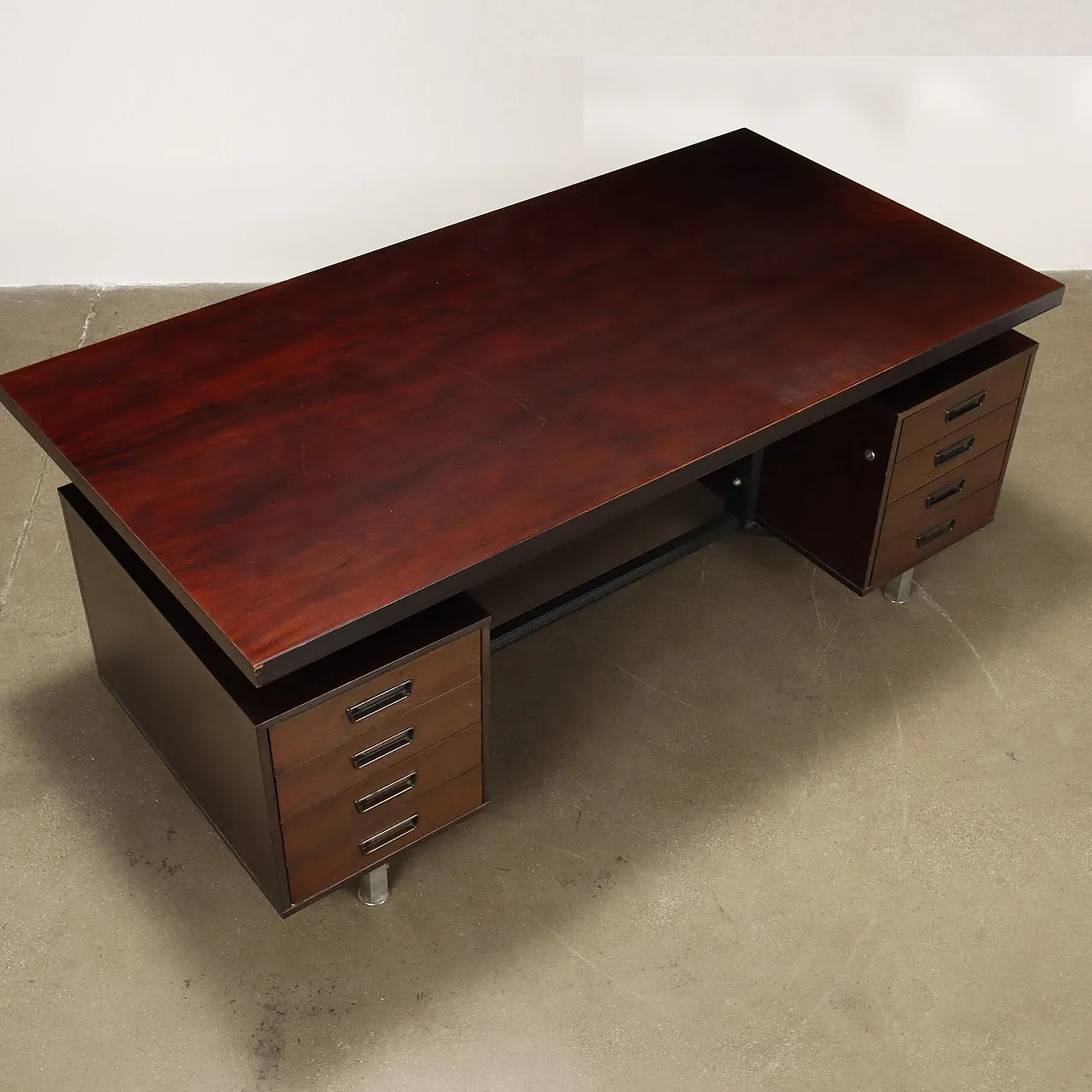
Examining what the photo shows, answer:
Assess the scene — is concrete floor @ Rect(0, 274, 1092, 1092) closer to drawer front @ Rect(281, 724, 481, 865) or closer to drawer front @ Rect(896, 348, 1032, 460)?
drawer front @ Rect(281, 724, 481, 865)

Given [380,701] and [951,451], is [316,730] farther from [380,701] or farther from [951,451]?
[951,451]

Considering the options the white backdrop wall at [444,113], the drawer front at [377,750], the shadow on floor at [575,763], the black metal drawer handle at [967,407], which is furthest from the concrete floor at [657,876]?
the white backdrop wall at [444,113]

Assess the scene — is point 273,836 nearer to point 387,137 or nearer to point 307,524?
point 307,524

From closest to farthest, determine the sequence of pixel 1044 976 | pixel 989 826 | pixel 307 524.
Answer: pixel 307 524
pixel 1044 976
pixel 989 826

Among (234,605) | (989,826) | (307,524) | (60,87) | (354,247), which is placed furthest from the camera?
(354,247)

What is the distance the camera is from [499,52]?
13.5ft

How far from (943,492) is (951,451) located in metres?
0.10

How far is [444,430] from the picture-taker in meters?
2.49

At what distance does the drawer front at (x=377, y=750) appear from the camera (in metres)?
2.28

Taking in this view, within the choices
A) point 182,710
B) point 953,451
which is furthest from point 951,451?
point 182,710

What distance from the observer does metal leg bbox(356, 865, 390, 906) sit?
2.53 metres

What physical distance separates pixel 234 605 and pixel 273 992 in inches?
26.3

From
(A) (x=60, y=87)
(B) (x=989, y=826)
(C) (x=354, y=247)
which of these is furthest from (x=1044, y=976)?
(A) (x=60, y=87)

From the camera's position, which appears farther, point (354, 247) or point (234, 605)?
point (354, 247)
